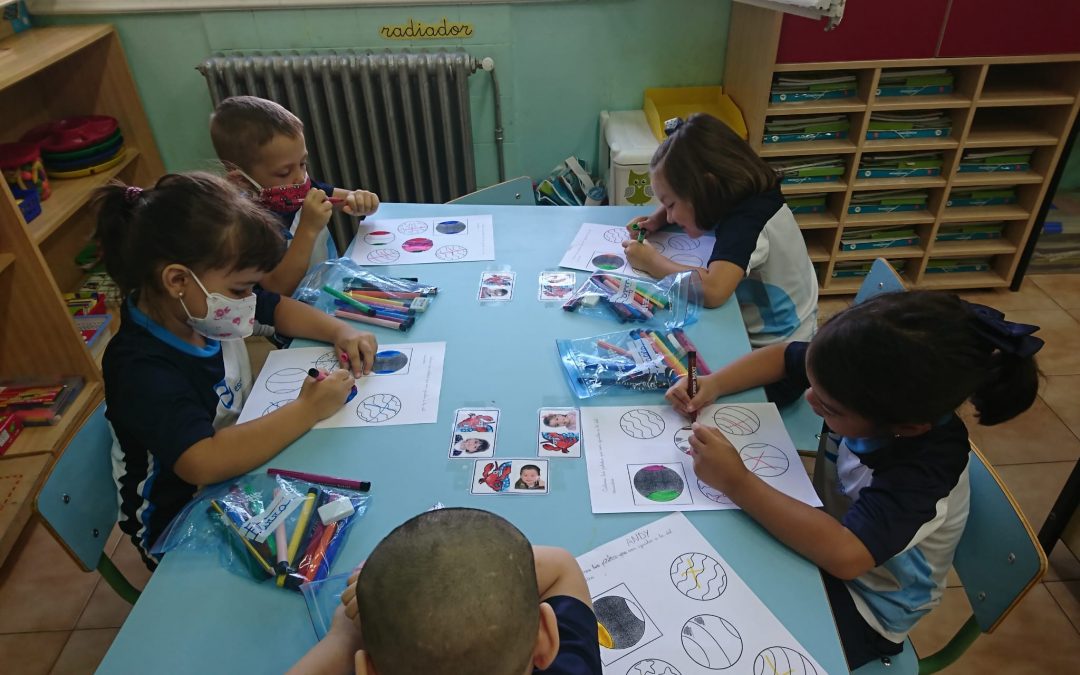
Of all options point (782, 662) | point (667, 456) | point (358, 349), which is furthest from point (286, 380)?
point (782, 662)

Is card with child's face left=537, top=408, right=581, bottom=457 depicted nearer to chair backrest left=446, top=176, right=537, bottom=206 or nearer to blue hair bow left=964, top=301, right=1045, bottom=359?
blue hair bow left=964, top=301, right=1045, bottom=359

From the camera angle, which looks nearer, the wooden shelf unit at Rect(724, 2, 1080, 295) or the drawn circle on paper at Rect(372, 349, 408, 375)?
the drawn circle on paper at Rect(372, 349, 408, 375)

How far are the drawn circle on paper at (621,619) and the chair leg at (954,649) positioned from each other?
60 cm

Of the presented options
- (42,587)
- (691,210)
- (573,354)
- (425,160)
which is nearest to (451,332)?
(573,354)

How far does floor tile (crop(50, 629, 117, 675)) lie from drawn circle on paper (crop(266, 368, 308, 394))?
895mm

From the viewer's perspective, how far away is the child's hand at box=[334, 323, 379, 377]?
1256 mm

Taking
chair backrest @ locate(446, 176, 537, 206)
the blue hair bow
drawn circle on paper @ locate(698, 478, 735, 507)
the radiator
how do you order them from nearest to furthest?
the blue hair bow
drawn circle on paper @ locate(698, 478, 735, 507)
chair backrest @ locate(446, 176, 537, 206)
the radiator

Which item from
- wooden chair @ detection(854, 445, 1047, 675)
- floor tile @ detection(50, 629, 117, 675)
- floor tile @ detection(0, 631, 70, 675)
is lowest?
floor tile @ detection(0, 631, 70, 675)

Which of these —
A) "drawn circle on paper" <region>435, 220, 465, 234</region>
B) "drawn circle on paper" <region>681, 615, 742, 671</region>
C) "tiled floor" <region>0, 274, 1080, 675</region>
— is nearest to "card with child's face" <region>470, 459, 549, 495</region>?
"drawn circle on paper" <region>681, 615, 742, 671</region>

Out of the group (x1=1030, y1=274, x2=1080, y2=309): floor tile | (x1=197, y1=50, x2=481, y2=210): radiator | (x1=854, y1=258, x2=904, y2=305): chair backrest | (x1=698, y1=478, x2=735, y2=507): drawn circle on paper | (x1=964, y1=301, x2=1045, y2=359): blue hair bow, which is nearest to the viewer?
(x1=964, y1=301, x2=1045, y2=359): blue hair bow

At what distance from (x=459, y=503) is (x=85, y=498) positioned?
0.63 meters

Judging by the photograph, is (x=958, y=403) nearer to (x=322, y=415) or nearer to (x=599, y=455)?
(x=599, y=455)

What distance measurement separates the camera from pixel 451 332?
1356 millimetres

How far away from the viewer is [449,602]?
58cm
